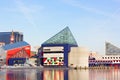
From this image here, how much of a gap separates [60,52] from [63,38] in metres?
7.10

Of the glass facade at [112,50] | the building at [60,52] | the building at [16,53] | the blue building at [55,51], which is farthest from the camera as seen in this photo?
the glass facade at [112,50]

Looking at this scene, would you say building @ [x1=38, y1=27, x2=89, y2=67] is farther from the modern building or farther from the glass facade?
the glass facade

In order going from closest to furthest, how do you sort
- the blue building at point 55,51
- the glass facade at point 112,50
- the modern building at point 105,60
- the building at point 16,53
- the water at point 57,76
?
1. the water at point 57,76
2. the blue building at point 55,51
3. the building at point 16,53
4. the modern building at point 105,60
5. the glass facade at point 112,50

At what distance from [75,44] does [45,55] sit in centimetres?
1485

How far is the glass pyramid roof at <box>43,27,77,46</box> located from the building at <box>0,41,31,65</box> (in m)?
10.0

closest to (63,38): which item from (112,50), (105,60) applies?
(105,60)

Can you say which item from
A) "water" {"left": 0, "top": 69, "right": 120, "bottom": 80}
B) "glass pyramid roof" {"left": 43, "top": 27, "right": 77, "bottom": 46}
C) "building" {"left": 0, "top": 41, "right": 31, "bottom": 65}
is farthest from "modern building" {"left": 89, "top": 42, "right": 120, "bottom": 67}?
"water" {"left": 0, "top": 69, "right": 120, "bottom": 80}

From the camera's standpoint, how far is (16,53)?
147625 millimetres

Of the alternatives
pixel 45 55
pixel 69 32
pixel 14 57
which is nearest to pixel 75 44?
pixel 69 32

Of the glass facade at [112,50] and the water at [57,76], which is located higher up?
the glass facade at [112,50]

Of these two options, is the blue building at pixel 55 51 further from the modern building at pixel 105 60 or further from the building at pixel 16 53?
the modern building at pixel 105 60

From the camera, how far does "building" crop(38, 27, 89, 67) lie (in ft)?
462

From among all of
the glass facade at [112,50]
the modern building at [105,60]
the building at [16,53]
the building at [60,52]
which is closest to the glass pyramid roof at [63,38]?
the building at [60,52]

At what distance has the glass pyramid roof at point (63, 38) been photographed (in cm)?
14425
